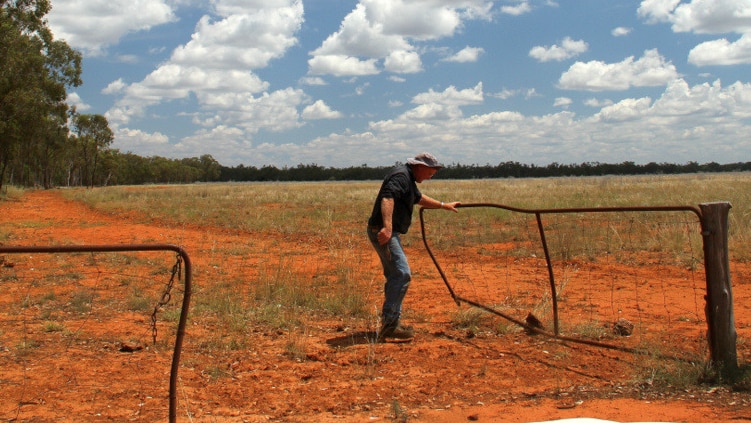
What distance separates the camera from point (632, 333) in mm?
6406

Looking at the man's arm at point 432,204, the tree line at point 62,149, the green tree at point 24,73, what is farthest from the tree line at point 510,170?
the man's arm at point 432,204

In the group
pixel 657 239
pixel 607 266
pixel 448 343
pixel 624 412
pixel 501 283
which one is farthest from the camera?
pixel 657 239

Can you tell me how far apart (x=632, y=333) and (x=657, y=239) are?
7.43m

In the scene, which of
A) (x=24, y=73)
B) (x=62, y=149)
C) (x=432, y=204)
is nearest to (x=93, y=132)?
(x=62, y=149)

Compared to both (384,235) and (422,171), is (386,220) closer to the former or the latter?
(384,235)

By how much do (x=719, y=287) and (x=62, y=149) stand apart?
6248cm

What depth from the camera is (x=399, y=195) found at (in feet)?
19.8

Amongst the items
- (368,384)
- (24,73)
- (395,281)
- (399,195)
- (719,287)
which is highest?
(24,73)

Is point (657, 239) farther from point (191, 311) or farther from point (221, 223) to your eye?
point (221, 223)

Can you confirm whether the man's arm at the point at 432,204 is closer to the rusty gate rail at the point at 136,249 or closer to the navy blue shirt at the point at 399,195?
the navy blue shirt at the point at 399,195

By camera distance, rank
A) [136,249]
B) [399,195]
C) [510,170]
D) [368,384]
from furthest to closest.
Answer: [510,170] < [399,195] < [368,384] < [136,249]

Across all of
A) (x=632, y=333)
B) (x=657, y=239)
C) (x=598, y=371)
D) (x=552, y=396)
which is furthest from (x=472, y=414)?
(x=657, y=239)

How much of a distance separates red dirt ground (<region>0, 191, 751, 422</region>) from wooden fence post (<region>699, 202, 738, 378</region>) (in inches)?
12.6

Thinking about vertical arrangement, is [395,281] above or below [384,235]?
below
